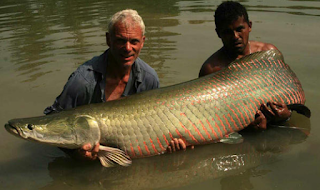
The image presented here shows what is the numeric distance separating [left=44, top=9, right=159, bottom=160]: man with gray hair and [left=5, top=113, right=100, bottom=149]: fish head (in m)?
0.09

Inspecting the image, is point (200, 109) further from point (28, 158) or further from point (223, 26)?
point (28, 158)

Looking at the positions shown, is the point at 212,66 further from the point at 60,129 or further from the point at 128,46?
the point at 60,129

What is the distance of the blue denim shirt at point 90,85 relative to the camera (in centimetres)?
329

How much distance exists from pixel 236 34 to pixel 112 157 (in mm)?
1749

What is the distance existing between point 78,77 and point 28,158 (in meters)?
0.95

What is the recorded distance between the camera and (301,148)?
3.42 meters

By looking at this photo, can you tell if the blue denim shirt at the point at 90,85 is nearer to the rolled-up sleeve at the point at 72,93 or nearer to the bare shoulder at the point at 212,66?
the rolled-up sleeve at the point at 72,93

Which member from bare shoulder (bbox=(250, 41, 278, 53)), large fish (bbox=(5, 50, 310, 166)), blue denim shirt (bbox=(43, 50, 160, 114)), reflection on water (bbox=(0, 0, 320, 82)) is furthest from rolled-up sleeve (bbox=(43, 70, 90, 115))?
reflection on water (bbox=(0, 0, 320, 82))

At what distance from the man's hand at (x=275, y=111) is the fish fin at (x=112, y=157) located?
1324mm

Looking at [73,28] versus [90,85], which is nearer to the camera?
[90,85]

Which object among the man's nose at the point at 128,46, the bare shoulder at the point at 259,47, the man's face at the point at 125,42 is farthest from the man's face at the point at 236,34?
the man's nose at the point at 128,46

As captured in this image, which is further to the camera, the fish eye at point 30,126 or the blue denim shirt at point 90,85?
the blue denim shirt at point 90,85

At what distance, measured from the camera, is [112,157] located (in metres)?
3.13

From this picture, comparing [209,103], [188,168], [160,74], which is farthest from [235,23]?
[160,74]
